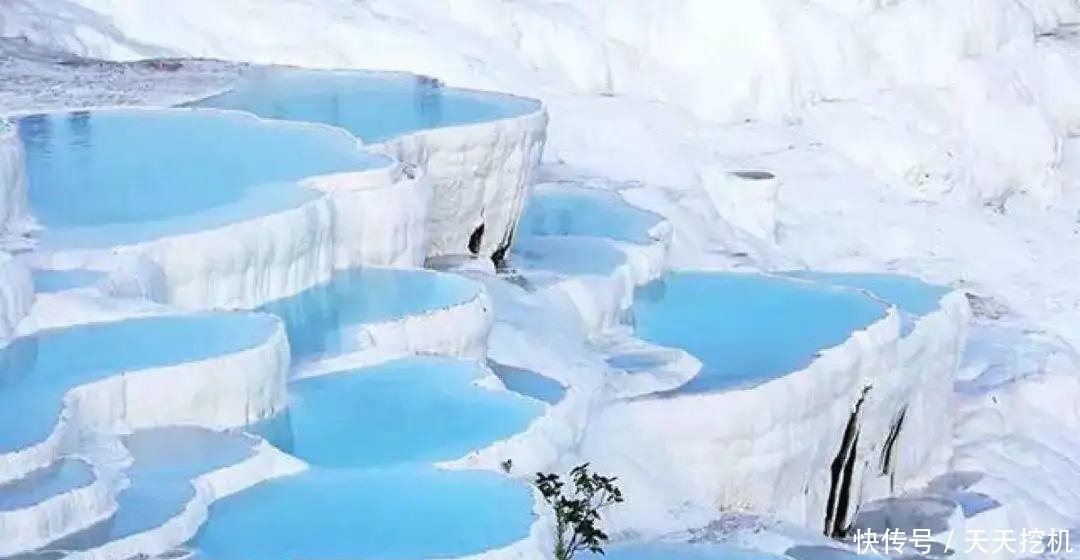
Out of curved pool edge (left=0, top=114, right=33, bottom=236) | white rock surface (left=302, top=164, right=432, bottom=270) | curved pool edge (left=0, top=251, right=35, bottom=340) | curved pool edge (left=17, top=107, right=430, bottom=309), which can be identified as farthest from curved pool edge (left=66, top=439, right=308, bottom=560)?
white rock surface (left=302, top=164, right=432, bottom=270)

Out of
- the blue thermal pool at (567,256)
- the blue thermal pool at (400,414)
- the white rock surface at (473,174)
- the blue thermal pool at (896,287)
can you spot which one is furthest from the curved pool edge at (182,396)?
the blue thermal pool at (896,287)

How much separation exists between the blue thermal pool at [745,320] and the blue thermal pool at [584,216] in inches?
21.6

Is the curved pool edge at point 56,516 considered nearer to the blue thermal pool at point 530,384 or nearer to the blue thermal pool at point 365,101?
the blue thermal pool at point 530,384

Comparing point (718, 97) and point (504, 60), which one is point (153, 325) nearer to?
point (504, 60)

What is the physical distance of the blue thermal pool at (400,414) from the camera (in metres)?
7.81

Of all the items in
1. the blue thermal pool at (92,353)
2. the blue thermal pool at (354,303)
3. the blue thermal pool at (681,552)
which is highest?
the blue thermal pool at (92,353)

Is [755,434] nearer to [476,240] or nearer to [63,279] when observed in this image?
[476,240]

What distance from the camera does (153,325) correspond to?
826 centimetres

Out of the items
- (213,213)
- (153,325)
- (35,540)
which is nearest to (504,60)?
(213,213)

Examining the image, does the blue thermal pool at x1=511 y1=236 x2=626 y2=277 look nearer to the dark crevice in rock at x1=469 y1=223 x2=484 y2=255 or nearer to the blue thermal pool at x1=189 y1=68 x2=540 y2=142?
the dark crevice in rock at x1=469 y1=223 x2=484 y2=255

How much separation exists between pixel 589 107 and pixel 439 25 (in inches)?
58.4

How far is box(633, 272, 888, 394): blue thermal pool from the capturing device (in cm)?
1101

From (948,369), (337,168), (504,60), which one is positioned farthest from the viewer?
(504,60)

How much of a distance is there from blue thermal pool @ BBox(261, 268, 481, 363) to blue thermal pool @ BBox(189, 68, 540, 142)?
1.76 m
